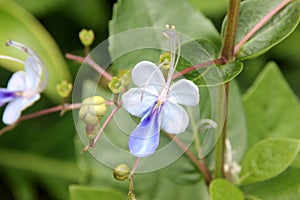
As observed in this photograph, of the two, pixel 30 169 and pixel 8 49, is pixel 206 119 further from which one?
pixel 30 169

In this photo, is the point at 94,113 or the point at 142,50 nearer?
the point at 94,113

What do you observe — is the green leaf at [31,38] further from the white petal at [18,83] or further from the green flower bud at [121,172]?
the green flower bud at [121,172]

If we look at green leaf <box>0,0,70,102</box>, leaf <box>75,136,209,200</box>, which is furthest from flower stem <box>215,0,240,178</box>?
green leaf <box>0,0,70,102</box>

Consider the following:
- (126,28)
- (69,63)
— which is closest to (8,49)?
(69,63)

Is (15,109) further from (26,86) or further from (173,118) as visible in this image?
(173,118)

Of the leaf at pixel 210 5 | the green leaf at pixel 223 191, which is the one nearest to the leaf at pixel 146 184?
the green leaf at pixel 223 191
